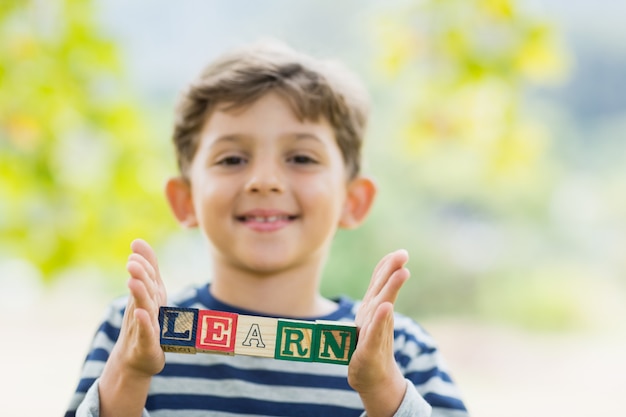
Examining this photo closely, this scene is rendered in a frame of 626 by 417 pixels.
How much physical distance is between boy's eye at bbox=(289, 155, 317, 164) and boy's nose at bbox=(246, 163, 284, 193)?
0.05 meters

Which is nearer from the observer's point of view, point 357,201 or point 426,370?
point 426,370

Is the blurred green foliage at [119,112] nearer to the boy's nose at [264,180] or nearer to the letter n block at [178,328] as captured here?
the boy's nose at [264,180]

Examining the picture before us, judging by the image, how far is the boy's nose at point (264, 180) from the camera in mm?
1112

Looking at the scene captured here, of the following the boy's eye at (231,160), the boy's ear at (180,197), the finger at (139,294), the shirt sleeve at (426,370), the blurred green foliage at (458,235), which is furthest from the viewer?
the blurred green foliage at (458,235)

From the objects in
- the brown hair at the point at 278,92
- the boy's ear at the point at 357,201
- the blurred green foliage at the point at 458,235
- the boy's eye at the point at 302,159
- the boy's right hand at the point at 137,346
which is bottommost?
the boy's right hand at the point at 137,346

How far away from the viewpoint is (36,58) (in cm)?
168

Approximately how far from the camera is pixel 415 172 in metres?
4.80

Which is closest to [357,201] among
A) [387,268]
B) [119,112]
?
[387,268]

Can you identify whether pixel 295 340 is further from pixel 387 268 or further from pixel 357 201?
pixel 357 201

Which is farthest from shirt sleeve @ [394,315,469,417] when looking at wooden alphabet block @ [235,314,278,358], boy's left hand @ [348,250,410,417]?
wooden alphabet block @ [235,314,278,358]

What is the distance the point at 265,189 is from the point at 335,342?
296 mm

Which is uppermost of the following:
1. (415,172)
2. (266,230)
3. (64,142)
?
(415,172)

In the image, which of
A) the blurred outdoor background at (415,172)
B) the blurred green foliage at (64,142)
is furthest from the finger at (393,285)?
the blurred green foliage at (64,142)

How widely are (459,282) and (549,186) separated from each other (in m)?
0.81
